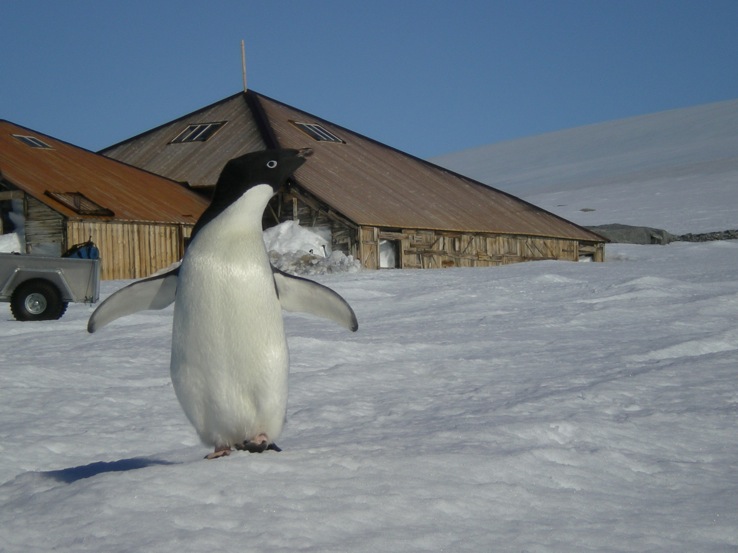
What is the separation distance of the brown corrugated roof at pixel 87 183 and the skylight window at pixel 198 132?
312 centimetres

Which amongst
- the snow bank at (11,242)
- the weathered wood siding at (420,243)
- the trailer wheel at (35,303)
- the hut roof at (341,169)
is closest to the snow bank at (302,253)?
the weathered wood siding at (420,243)

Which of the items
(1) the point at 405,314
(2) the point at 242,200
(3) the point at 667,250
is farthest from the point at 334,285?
(3) the point at 667,250

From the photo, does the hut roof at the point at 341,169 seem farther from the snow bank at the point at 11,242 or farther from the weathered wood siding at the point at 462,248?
the snow bank at the point at 11,242

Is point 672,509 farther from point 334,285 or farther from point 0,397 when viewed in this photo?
point 334,285

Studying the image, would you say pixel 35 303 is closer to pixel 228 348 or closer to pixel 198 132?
pixel 228 348

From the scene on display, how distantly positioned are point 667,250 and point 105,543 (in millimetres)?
29152

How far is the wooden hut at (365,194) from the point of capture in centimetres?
2764

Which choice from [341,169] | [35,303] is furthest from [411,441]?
[341,169]

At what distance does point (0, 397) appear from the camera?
7.44m

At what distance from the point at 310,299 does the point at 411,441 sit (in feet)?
3.63

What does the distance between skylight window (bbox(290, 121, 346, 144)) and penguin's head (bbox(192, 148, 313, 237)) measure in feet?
96.2

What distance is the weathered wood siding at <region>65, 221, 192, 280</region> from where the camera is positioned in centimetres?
2492

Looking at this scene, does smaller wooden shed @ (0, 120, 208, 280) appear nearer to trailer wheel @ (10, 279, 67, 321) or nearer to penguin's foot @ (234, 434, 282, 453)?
trailer wheel @ (10, 279, 67, 321)

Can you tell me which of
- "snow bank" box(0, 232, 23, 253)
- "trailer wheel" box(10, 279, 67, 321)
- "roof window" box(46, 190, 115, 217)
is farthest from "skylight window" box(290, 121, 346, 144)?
"trailer wheel" box(10, 279, 67, 321)
